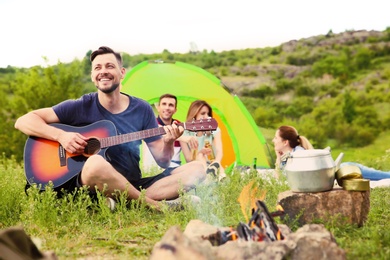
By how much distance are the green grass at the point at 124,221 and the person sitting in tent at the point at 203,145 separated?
155cm

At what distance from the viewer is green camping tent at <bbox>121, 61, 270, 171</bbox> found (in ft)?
23.6

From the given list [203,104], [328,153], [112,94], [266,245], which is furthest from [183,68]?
[266,245]

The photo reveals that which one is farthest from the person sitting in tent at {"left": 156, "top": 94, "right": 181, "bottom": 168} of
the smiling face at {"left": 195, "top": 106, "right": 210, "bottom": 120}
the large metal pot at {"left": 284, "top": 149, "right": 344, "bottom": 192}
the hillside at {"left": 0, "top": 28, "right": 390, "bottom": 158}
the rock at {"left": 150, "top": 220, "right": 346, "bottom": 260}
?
the hillside at {"left": 0, "top": 28, "right": 390, "bottom": 158}

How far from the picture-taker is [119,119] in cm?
446

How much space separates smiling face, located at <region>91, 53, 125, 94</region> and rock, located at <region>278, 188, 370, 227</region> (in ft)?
5.82

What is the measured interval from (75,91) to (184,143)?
23.5 feet

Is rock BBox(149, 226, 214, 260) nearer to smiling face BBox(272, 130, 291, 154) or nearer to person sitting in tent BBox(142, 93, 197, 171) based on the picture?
person sitting in tent BBox(142, 93, 197, 171)

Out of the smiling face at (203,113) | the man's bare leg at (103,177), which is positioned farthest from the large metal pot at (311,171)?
the smiling face at (203,113)

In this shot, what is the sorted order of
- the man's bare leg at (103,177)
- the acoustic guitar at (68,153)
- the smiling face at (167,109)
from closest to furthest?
the man's bare leg at (103,177) < the acoustic guitar at (68,153) < the smiling face at (167,109)

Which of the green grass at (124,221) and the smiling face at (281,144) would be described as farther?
the smiling face at (281,144)

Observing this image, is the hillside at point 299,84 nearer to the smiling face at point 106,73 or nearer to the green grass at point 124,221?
the smiling face at point 106,73

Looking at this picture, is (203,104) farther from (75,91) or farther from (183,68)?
(75,91)

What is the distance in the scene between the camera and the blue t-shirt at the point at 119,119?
14.4 ft

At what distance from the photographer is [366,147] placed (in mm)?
15852
